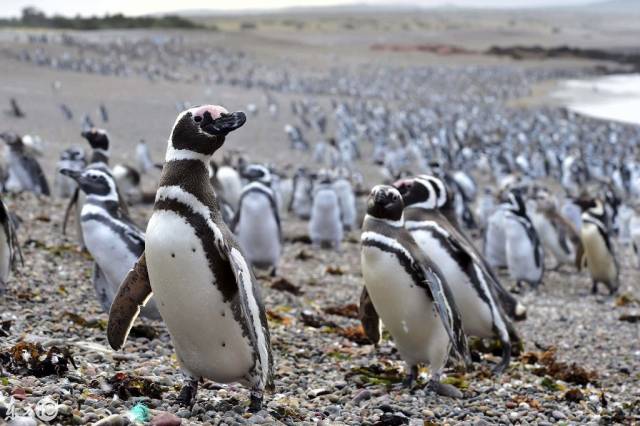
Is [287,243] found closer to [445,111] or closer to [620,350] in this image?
[620,350]

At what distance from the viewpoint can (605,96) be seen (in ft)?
146

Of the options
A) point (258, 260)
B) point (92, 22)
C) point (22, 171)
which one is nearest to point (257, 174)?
point (258, 260)

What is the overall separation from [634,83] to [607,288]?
43.7 m

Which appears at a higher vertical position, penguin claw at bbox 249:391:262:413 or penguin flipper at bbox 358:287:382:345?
penguin claw at bbox 249:391:262:413

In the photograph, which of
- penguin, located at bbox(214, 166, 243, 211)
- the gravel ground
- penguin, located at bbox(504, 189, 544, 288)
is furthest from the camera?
penguin, located at bbox(214, 166, 243, 211)

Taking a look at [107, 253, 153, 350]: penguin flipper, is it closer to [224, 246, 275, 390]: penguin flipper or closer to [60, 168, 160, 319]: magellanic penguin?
[224, 246, 275, 390]: penguin flipper

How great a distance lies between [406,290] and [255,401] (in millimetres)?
1272

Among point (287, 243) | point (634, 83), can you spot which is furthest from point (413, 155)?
point (634, 83)

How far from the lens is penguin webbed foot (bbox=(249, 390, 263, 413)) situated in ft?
12.1

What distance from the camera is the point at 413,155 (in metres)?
23.4

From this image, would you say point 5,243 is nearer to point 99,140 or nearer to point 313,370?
point 313,370

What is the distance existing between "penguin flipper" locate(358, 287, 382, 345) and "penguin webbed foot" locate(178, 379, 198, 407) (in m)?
1.64

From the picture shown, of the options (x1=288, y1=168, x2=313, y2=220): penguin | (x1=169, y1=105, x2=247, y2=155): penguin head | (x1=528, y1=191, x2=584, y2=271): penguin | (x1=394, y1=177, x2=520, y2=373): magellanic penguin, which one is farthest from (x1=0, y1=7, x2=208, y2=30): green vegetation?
(x1=169, y1=105, x2=247, y2=155): penguin head

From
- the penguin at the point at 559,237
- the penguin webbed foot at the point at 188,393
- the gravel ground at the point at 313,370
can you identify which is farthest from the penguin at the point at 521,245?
the penguin webbed foot at the point at 188,393
